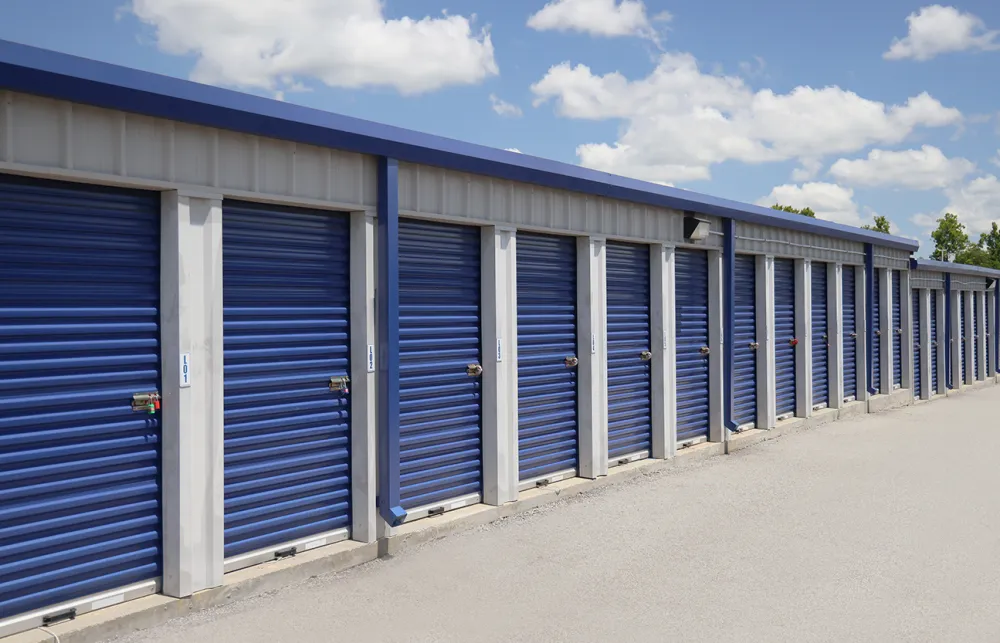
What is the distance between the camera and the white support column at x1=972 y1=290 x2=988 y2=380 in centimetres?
2613

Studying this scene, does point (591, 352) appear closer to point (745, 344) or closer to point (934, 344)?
point (745, 344)

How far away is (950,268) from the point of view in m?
22.5

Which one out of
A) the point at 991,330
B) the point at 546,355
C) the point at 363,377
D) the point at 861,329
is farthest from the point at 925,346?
the point at 363,377

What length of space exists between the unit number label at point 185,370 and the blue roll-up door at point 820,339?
12657 millimetres

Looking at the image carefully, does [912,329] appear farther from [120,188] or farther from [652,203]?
[120,188]

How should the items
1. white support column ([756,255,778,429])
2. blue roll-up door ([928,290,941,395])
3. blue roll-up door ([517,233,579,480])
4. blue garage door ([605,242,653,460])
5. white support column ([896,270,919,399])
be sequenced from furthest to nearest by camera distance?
blue roll-up door ([928,290,941,395]), white support column ([896,270,919,399]), white support column ([756,255,778,429]), blue garage door ([605,242,653,460]), blue roll-up door ([517,233,579,480])

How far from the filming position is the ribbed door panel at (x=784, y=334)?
14766mm

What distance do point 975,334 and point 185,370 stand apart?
2548 cm

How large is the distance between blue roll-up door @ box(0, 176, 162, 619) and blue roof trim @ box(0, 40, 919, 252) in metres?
0.61

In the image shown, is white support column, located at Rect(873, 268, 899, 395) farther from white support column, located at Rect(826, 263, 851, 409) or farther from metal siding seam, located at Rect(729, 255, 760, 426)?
metal siding seam, located at Rect(729, 255, 760, 426)

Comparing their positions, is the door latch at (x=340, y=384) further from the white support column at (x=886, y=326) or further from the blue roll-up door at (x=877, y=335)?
the white support column at (x=886, y=326)

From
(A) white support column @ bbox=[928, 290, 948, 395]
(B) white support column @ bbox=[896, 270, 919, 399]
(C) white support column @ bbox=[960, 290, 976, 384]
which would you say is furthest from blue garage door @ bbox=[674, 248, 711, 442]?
(C) white support column @ bbox=[960, 290, 976, 384]

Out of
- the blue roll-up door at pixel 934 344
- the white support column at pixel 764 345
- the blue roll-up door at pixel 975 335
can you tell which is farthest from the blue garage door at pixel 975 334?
the white support column at pixel 764 345

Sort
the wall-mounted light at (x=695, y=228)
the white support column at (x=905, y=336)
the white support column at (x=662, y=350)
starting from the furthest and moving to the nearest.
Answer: the white support column at (x=905, y=336), the wall-mounted light at (x=695, y=228), the white support column at (x=662, y=350)
